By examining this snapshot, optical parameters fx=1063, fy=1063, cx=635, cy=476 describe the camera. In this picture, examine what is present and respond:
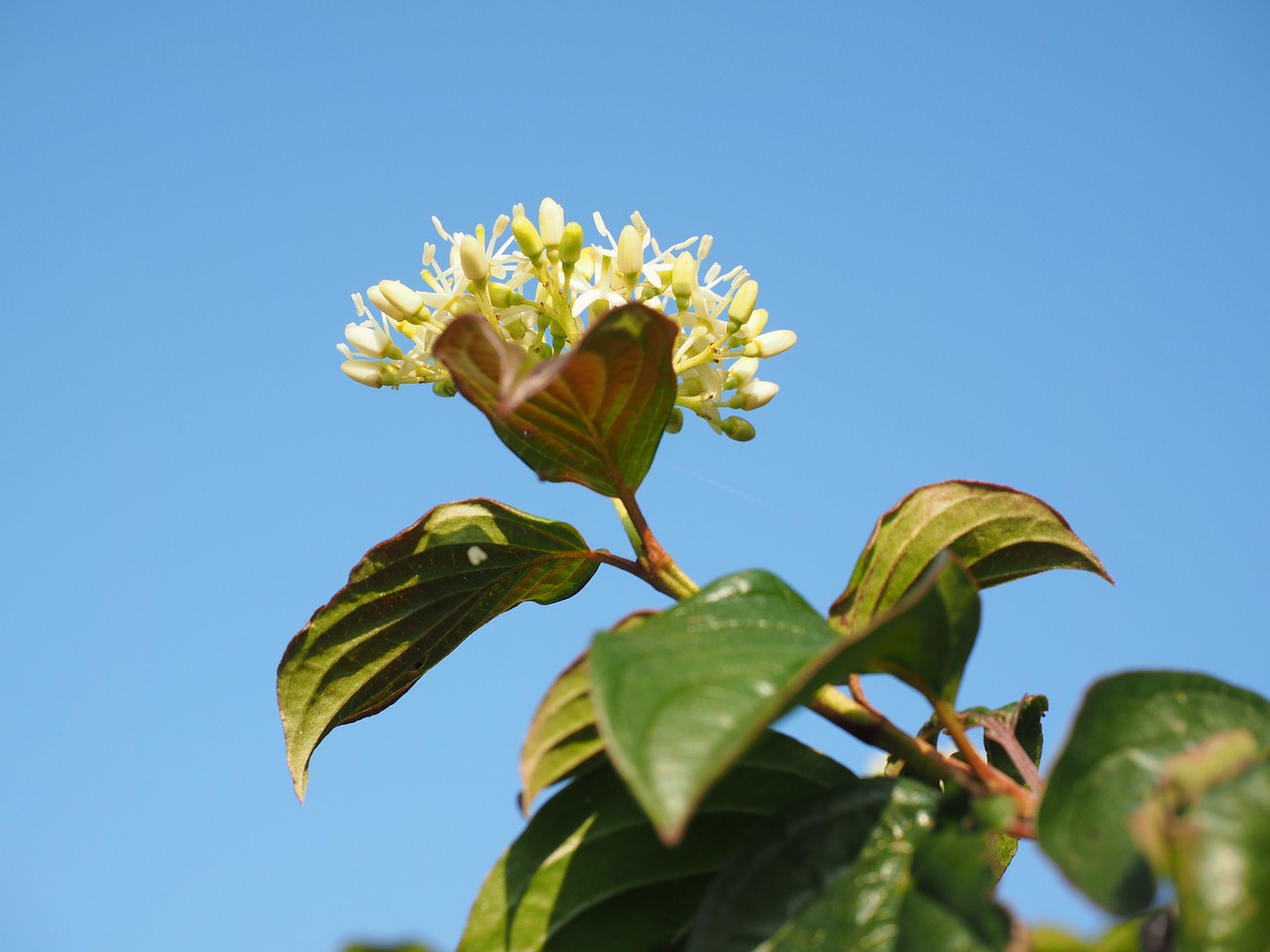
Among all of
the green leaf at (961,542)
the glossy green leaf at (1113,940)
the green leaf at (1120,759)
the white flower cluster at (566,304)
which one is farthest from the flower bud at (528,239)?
the glossy green leaf at (1113,940)

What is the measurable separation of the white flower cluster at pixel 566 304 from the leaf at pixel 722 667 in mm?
834

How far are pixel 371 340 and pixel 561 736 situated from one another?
1.07 m

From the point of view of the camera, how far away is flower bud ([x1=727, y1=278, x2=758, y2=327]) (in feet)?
5.57

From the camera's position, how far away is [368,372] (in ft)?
5.92

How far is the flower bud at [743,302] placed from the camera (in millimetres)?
1699

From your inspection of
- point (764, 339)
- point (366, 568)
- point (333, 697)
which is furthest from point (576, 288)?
point (333, 697)

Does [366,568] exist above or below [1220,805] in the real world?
above

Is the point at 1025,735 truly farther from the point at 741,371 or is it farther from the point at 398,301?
the point at 398,301

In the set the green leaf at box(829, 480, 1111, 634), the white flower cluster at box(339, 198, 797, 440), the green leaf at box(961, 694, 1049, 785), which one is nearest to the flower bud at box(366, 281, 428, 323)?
the white flower cluster at box(339, 198, 797, 440)

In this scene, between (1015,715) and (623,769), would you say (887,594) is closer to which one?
(1015,715)

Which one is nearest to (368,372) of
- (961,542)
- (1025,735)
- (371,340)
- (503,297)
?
(371,340)

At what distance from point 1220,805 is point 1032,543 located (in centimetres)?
66

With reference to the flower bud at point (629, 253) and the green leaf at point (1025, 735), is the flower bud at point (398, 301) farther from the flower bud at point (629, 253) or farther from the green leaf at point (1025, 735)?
the green leaf at point (1025, 735)

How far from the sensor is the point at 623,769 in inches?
23.9
